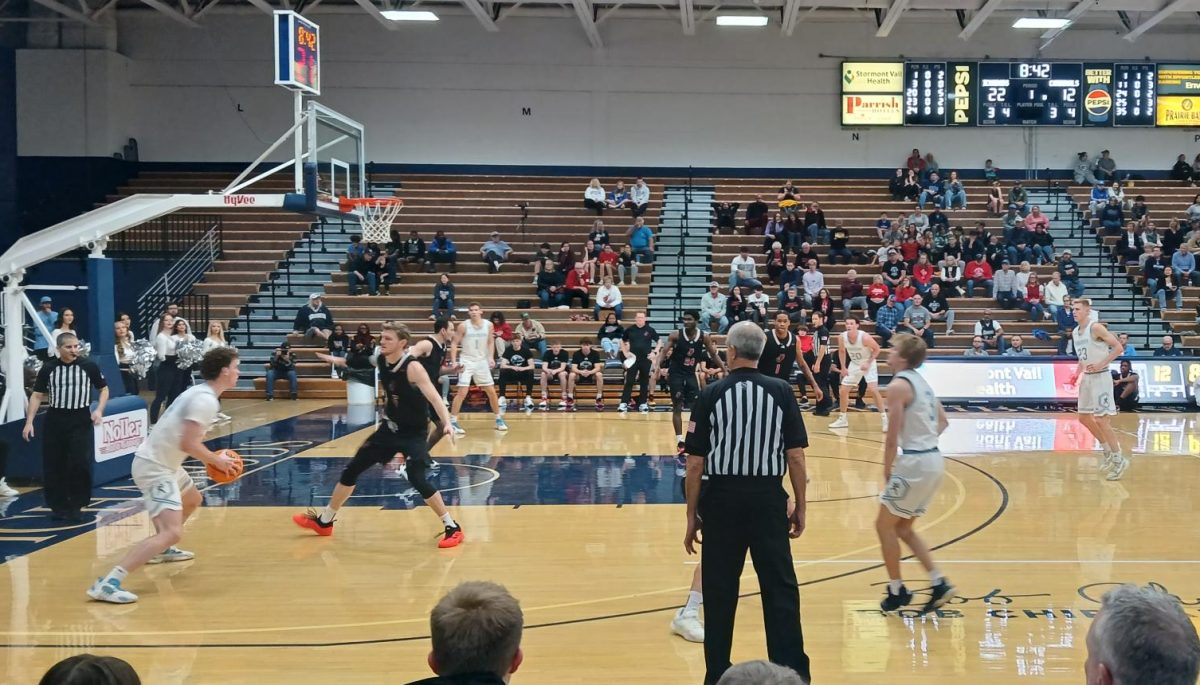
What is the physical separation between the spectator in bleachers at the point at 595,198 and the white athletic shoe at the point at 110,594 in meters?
21.1

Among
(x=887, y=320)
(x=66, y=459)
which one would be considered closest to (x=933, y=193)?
(x=887, y=320)

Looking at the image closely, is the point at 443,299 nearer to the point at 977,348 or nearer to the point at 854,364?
the point at 854,364

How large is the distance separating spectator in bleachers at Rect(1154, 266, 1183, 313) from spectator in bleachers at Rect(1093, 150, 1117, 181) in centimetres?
533

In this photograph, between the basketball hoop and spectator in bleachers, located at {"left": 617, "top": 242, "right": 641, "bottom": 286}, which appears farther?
spectator in bleachers, located at {"left": 617, "top": 242, "right": 641, "bottom": 286}

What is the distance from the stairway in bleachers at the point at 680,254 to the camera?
24.0 metres

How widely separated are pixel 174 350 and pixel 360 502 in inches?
294

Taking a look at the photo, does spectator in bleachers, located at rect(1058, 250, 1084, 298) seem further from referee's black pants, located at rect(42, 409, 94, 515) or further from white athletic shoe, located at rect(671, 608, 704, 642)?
referee's black pants, located at rect(42, 409, 94, 515)

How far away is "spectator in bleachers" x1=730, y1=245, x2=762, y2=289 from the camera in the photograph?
923 inches

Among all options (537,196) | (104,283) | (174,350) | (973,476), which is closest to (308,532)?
(104,283)

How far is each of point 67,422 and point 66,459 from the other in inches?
14.0

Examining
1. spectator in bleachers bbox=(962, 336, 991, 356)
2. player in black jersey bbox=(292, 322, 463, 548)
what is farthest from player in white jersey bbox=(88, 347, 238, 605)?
spectator in bleachers bbox=(962, 336, 991, 356)

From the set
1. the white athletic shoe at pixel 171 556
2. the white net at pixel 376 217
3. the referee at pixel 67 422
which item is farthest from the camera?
the white net at pixel 376 217

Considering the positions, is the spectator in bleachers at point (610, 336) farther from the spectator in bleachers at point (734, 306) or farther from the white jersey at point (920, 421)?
the white jersey at point (920, 421)

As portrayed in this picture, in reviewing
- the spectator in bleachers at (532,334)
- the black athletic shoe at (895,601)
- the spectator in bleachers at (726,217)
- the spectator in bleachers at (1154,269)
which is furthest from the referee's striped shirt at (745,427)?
the spectator in bleachers at (1154,269)
